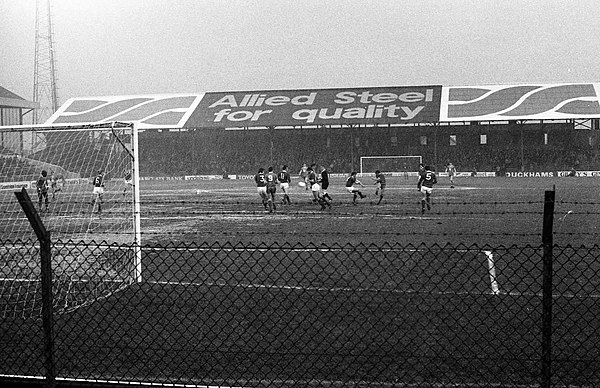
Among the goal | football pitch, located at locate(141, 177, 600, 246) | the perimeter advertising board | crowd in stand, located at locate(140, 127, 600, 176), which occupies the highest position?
the perimeter advertising board

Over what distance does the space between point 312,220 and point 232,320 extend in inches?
528

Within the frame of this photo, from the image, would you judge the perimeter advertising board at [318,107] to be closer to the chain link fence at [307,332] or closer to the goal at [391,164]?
the goal at [391,164]

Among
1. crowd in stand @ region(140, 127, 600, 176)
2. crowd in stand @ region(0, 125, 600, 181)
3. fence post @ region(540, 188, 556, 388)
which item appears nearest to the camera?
fence post @ region(540, 188, 556, 388)

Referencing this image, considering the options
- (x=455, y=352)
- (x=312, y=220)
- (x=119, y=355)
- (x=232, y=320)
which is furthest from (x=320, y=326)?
(x=312, y=220)

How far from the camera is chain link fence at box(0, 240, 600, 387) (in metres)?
6.07

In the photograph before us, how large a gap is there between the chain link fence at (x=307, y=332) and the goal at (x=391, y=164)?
46864 mm

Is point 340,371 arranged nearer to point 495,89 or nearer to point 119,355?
point 119,355

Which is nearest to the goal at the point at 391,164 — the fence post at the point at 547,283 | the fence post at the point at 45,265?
the fence post at the point at 547,283

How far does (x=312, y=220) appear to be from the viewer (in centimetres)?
2148

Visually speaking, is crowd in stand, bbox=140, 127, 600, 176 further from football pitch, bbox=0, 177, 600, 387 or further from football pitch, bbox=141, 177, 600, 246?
football pitch, bbox=0, 177, 600, 387

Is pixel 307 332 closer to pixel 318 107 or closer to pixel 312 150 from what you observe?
pixel 318 107

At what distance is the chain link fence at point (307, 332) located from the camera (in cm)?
607

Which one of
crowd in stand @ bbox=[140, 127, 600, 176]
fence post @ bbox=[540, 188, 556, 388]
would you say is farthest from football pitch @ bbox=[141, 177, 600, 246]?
crowd in stand @ bbox=[140, 127, 600, 176]

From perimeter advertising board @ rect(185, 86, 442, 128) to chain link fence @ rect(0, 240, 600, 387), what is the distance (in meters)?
45.9
